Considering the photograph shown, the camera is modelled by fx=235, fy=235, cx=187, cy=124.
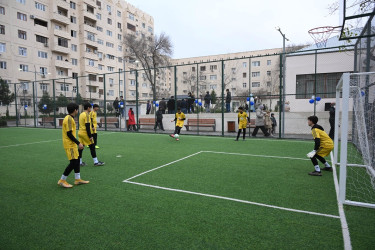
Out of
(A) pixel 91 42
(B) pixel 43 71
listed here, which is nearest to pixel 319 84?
(B) pixel 43 71

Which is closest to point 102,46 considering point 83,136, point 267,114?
point 267,114

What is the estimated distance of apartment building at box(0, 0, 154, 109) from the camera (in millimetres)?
36719

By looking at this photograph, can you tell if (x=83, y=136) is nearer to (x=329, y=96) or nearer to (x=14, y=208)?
(x=14, y=208)

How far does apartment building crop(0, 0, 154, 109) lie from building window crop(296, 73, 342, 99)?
2337cm

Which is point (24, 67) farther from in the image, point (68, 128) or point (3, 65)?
point (68, 128)

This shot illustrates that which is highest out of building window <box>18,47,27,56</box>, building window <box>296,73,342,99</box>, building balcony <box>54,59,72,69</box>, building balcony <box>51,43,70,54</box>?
building balcony <box>51,43,70,54</box>

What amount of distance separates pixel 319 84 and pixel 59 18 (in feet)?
150

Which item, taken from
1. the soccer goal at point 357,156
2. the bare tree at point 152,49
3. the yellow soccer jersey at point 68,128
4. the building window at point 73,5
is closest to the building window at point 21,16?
the building window at point 73,5

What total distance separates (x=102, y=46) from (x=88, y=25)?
5.33m

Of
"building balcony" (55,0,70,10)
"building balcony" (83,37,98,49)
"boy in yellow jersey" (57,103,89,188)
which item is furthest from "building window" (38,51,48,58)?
"boy in yellow jersey" (57,103,89,188)

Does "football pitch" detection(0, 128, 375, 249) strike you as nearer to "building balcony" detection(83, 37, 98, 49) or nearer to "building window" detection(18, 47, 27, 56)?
"building window" detection(18, 47, 27, 56)

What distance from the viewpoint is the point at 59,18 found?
143ft

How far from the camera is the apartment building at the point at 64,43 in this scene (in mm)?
36719

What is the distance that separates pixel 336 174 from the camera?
19.7ft
